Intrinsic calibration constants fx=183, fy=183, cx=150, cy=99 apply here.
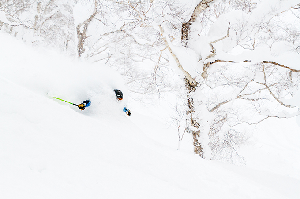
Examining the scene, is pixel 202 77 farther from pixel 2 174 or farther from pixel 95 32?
pixel 2 174

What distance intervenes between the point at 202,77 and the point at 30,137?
4607 millimetres

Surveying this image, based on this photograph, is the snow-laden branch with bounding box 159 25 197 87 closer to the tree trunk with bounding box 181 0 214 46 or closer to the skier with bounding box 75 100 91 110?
the tree trunk with bounding box 181 0 214 46

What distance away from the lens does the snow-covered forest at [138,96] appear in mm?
1703

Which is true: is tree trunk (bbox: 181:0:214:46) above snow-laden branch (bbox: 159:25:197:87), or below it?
above

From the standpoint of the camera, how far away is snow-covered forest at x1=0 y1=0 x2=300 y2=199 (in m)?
1.70

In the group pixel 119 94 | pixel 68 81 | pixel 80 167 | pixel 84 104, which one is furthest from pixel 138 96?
pixel 80 167

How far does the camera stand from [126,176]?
186 centimetres

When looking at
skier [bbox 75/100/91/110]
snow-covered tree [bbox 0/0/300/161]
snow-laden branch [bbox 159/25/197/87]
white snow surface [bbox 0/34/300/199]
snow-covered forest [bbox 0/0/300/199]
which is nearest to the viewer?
white snow surface [bbox 0/34/300/199]

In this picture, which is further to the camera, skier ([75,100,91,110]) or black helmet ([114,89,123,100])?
black helmet ([114,89,123,100])

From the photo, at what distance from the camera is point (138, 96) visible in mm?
9953

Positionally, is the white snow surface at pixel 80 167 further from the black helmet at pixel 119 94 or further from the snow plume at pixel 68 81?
the black helmet at pixel 119 94

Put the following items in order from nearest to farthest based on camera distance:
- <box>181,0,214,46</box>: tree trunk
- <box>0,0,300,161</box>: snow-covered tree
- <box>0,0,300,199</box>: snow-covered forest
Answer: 1. <box>0,0,300,199</box>: snow-covered forest
2. <box>0,0,300,161</box>: snow-covered tree
3. <box>181,0,214,46</box>: tree trunk

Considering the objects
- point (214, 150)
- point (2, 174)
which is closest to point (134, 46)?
point (214, 150)

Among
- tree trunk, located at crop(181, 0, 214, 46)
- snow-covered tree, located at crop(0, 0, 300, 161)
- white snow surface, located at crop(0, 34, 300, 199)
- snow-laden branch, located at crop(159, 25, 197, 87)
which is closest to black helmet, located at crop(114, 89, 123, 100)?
snow-covered tree, located at crop(0, 0, 300, 161)
